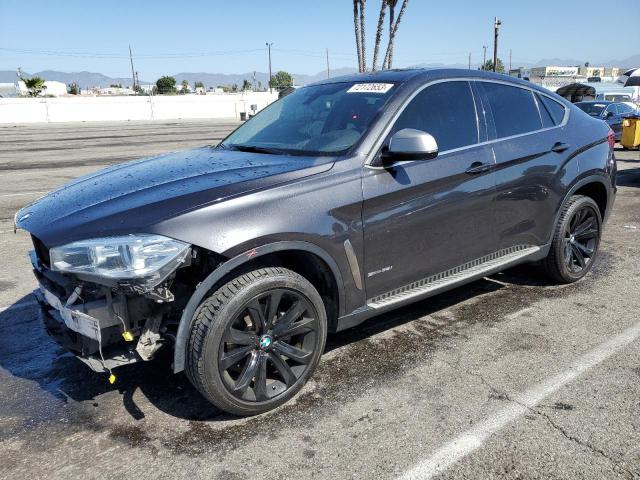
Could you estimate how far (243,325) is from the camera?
113 inches

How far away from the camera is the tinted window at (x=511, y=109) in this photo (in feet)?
13.2

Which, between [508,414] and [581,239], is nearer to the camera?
[508,414]

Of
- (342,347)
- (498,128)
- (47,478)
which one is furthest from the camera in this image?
(498,128)

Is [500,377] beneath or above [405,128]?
beneath

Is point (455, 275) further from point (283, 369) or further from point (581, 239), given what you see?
point (581, 239)

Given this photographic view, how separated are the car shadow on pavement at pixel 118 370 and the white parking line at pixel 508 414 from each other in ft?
3.60

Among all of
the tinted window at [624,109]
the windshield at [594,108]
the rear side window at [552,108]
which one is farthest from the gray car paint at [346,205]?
the tinted window at [624,109]

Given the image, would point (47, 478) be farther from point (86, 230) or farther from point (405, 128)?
point (405, 128)

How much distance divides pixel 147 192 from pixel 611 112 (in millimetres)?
17673

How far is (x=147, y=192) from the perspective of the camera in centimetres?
285

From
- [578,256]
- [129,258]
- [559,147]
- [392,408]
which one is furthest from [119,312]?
[578,256]

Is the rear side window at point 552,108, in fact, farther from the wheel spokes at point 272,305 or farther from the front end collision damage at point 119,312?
the front end collision damage at point 119,312

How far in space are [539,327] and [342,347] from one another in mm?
1458

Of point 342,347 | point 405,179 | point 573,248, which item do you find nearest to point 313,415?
point 342,347
